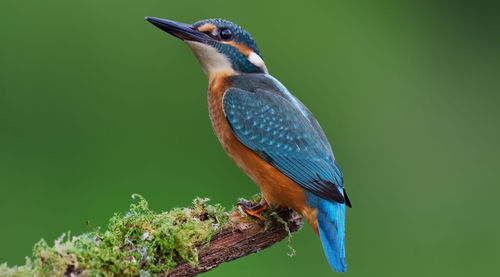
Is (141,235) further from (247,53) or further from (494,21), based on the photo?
(494,21)

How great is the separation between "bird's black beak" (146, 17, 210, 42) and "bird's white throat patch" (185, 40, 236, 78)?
0.04 metres

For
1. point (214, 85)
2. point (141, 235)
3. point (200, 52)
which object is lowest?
point (141, 235)

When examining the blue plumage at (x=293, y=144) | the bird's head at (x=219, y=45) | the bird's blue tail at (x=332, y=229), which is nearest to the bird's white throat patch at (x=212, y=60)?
the bird's head at (x=219, y=45)

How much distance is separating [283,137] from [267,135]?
3.0 inches

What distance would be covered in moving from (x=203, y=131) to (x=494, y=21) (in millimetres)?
2907

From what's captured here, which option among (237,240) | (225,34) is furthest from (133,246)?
(225,34)

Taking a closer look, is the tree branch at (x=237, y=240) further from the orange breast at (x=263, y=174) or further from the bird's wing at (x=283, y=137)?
the bird's wing at (x=283, y=137)

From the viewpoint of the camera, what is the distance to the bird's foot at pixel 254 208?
257 cm

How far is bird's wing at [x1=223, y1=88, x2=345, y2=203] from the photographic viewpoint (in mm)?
2650

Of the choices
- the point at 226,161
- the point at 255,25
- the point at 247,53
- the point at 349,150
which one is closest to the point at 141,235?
the point at 247,53

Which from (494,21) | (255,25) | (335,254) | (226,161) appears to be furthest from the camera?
(494,21)

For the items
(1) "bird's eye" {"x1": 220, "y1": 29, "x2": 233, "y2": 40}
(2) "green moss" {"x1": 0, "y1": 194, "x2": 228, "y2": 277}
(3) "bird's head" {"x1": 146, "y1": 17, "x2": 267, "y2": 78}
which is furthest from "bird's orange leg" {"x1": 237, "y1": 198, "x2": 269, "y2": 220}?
(1) "bird's eye" {"x1": 220, "y1": 29, "x2": 233, "y2": 40}

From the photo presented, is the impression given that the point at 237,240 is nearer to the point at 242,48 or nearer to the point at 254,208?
the point at 254,208

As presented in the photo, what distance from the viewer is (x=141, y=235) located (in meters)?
2.17
